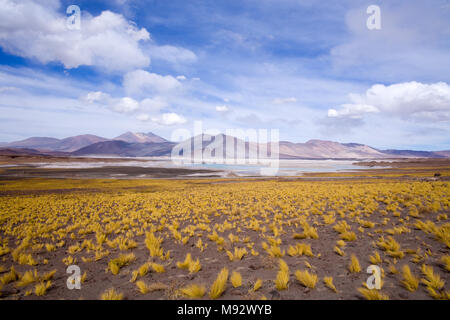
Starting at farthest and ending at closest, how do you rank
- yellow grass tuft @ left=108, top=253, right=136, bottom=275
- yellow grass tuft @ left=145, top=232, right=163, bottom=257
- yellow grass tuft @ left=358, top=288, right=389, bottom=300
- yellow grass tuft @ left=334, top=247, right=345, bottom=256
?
yellow grass tuft @ left=145, top=232, right=163, bottom=257, yellow grass tuft @ left=334, top=247, right=345, bottom=256, yellow grass tuft @ left=108, top=253, right=136, bottom=275, yellow grass tuft @ left=358, top=288, right=389, bottom=300

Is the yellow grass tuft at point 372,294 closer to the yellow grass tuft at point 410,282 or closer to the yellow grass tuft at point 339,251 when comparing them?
the yellow grass tuft at point 410,282

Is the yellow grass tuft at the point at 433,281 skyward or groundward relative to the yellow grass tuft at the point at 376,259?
skyward

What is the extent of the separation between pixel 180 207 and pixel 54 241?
295 inches

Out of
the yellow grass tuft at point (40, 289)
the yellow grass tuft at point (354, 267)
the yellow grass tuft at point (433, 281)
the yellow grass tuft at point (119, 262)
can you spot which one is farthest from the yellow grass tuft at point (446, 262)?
the yellow grass tuft at point (40, 289)

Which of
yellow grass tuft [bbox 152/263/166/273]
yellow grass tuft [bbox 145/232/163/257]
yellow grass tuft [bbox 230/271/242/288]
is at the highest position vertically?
yellow grass tuft [bbox 230/271/242/288]

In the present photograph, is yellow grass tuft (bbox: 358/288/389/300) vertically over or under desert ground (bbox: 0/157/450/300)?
over

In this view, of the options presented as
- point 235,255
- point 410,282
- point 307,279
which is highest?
point 410,282

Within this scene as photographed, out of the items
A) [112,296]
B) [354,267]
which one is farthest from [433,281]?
[112,296]

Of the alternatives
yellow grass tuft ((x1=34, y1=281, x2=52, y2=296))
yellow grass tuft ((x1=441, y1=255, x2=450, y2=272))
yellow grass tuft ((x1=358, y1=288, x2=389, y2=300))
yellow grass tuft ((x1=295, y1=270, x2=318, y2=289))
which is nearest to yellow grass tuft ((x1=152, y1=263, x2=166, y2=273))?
yellow grass tuft ((x1=34, y1=281, x2=52, y2=296))

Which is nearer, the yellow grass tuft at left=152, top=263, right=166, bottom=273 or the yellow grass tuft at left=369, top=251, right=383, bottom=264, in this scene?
the yellow grass tuft at left=369, top=251, right=383, bottom=264

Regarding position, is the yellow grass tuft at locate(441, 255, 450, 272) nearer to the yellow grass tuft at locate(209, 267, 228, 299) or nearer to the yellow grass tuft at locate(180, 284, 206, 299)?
the yellow grass tuft at locate(209, 267, 228, 299)

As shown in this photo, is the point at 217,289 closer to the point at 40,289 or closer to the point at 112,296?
the point at 112,296

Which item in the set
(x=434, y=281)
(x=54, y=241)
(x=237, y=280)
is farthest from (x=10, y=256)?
(x=434, y=281)

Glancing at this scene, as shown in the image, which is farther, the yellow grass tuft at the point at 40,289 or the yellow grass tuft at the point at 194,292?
the yellow grass tuft at the point at 40,289
